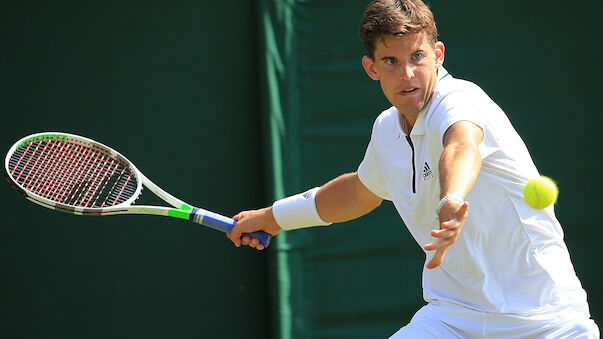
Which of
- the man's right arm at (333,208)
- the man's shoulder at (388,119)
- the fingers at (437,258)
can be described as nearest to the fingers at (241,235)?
the man's right arm at (333,208)

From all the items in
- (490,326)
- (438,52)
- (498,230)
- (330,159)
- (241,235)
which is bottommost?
(490,326)

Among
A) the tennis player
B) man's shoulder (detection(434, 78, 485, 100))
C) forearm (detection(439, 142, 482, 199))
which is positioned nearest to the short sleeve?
the tennis player

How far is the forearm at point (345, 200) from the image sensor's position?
3.43m

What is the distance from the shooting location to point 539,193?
8.38 feet

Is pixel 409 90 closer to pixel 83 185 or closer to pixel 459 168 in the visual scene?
pixel 459 168

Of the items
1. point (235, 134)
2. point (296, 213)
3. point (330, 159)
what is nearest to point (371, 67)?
point (296, 213)

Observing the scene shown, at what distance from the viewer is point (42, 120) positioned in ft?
15.3

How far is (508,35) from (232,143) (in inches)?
67.5

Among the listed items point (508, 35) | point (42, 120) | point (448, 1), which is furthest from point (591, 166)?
point (42, 120)

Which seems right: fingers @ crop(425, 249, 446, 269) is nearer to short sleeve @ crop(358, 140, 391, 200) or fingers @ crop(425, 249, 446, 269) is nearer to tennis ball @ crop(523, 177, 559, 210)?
tennis ball @ crop(523, 177, 559, 210)

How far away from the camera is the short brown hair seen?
2871 millimetres

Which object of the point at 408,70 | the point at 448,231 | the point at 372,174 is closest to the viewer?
the point at 448,231

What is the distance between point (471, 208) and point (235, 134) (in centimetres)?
231

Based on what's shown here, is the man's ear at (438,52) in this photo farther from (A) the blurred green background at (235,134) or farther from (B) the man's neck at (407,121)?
(A) the blurred green background at (235,134)
